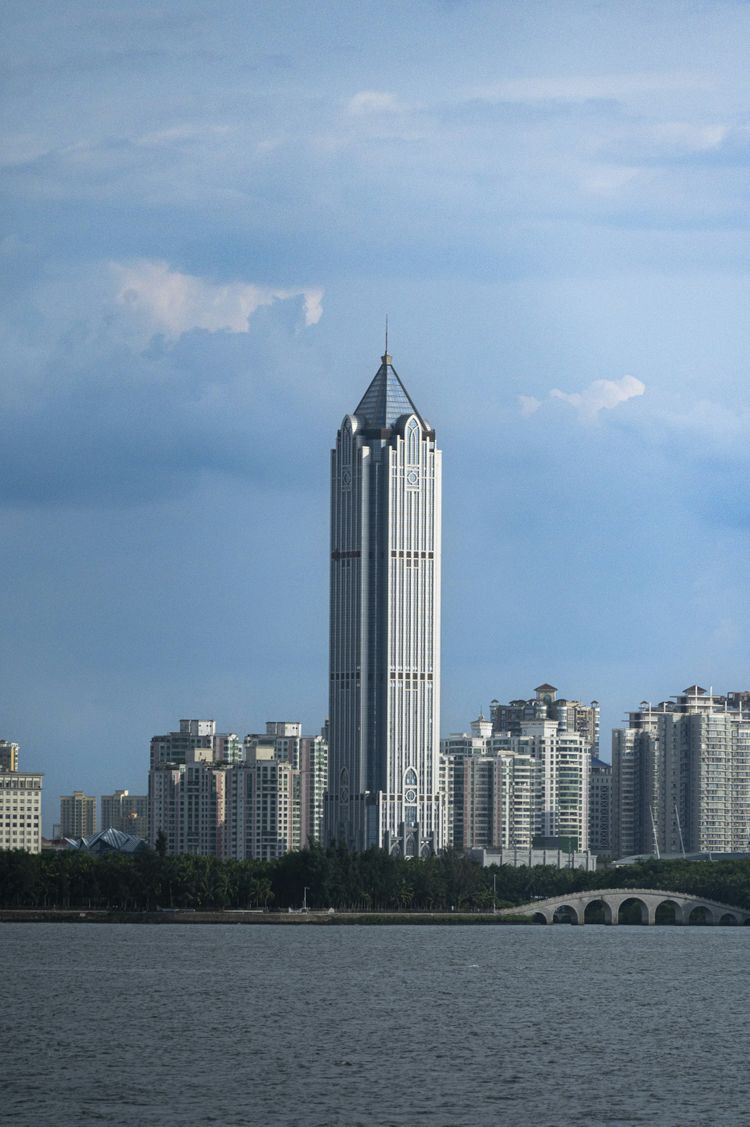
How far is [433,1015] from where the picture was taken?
254ft

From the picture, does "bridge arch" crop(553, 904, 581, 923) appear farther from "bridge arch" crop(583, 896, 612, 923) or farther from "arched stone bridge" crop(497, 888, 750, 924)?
"bridge arch" crop(583, 896, 612, 923)

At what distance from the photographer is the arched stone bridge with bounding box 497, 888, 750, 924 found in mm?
169875

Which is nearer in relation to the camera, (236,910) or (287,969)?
(287,969)

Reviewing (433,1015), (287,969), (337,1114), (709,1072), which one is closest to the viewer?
(337,1114)

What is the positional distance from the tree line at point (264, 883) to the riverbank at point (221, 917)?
132cm

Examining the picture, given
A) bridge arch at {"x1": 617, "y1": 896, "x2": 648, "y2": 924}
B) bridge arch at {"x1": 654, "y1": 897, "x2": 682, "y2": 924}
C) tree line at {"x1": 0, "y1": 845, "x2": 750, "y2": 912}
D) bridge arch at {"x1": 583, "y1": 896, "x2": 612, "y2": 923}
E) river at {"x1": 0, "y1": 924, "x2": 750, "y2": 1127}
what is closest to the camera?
river at {"x1": 0, "y1": 924, "x2": 750, "y2": 1127}

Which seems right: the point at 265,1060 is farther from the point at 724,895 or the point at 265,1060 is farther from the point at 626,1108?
the point at 724,895

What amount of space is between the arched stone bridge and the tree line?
150cm

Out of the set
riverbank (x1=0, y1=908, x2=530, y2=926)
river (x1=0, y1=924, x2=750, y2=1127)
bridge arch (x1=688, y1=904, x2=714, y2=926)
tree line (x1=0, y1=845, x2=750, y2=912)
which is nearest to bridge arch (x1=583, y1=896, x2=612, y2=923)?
tree line (x1=0, y1=845, x2=750, y2=912)

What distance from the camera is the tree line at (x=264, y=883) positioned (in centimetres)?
15088

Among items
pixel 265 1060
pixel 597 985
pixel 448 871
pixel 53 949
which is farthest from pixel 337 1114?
pixel 448 871

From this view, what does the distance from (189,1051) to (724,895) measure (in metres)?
115

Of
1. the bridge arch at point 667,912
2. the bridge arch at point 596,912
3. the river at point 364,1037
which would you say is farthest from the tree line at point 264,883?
the river at point 364,1037

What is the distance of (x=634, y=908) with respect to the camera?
18088cm
